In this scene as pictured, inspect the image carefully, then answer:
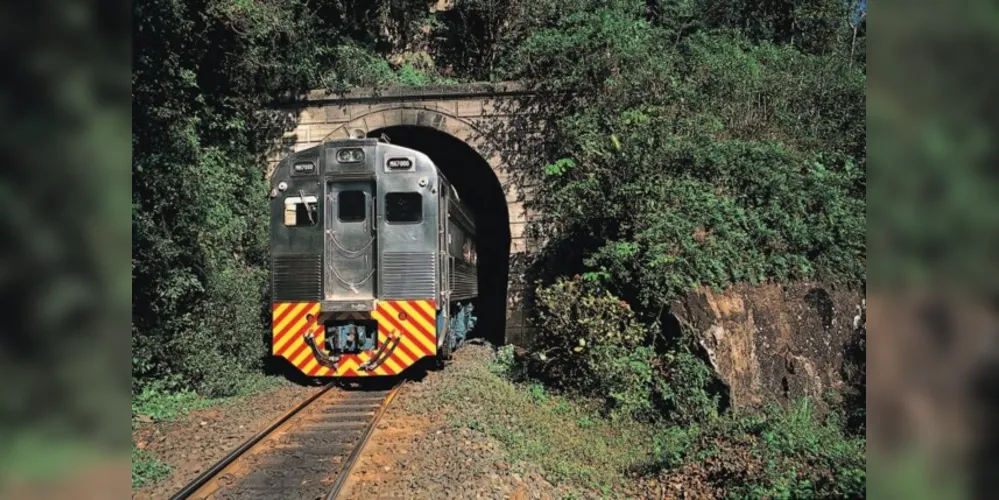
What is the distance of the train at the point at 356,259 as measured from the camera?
33.4 ft

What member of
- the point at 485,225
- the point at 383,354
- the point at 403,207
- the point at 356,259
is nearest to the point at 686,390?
the point at 383,354

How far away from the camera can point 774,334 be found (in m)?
9.73

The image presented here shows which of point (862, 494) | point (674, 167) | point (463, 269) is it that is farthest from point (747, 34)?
point (862, 494)

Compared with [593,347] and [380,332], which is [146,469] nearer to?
[380,332]

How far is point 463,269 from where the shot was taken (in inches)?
567

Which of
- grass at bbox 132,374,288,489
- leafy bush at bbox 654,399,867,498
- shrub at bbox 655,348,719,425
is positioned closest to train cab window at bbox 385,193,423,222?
grass at bbox 132,374,288,489

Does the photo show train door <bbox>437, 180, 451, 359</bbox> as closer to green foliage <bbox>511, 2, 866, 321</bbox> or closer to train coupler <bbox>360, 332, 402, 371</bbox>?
train coupler <bbox>360, 332, 402, 371</bbox>

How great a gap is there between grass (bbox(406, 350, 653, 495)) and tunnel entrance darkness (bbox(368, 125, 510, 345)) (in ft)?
27.6

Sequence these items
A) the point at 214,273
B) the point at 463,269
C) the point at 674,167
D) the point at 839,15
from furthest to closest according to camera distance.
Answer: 1. the point at 839,15
2. the point at 463,269
3. the point at 674,167
4. the point at 214,273

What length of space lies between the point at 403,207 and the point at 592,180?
11.9 feet

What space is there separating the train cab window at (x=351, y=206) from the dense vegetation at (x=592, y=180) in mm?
2214

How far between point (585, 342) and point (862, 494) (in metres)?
5.81
